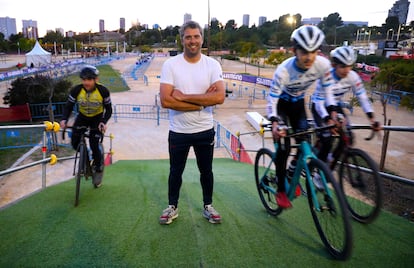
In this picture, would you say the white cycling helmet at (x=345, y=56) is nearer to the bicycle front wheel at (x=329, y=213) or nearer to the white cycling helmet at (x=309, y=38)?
the white cycling helmet at (x=309, y=38)

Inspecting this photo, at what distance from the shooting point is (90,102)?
5219 mm

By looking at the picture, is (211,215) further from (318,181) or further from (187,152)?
(318,181)

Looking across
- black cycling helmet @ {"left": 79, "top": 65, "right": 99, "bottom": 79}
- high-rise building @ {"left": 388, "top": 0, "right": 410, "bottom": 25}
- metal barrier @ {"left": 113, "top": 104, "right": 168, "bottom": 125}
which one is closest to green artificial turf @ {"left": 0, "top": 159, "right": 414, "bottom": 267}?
black cycling helmet @ {"left": 79, "top": 65, "right": 99, "bottom": 79}

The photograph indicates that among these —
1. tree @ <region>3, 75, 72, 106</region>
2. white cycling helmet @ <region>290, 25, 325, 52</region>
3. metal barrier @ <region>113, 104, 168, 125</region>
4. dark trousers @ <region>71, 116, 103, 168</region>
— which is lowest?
metal barrier @ <region>113, 104, 168, 125</region>

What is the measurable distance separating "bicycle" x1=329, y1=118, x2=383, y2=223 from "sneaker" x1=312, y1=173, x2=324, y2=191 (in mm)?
646

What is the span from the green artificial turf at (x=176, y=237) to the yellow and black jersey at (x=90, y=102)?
4.65 feet

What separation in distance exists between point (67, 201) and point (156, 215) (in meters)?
1.60

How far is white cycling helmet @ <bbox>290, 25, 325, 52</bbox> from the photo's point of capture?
3406 mm

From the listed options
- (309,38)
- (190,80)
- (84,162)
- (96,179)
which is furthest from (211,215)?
(96,179)

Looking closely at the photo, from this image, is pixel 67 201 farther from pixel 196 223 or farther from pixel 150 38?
pixel 150 38

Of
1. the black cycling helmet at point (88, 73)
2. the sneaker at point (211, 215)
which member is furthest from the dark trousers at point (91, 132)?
the sneaker at point (211, 215)

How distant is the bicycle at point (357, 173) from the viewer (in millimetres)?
3512

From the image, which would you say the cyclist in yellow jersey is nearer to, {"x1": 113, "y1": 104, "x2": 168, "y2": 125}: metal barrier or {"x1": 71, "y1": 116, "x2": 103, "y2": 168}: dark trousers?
{"x1": 71, "y1": 116, "x2": 103, "y2": 168}: dark trousers

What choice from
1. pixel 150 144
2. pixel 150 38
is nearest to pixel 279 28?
pixel 150 38
